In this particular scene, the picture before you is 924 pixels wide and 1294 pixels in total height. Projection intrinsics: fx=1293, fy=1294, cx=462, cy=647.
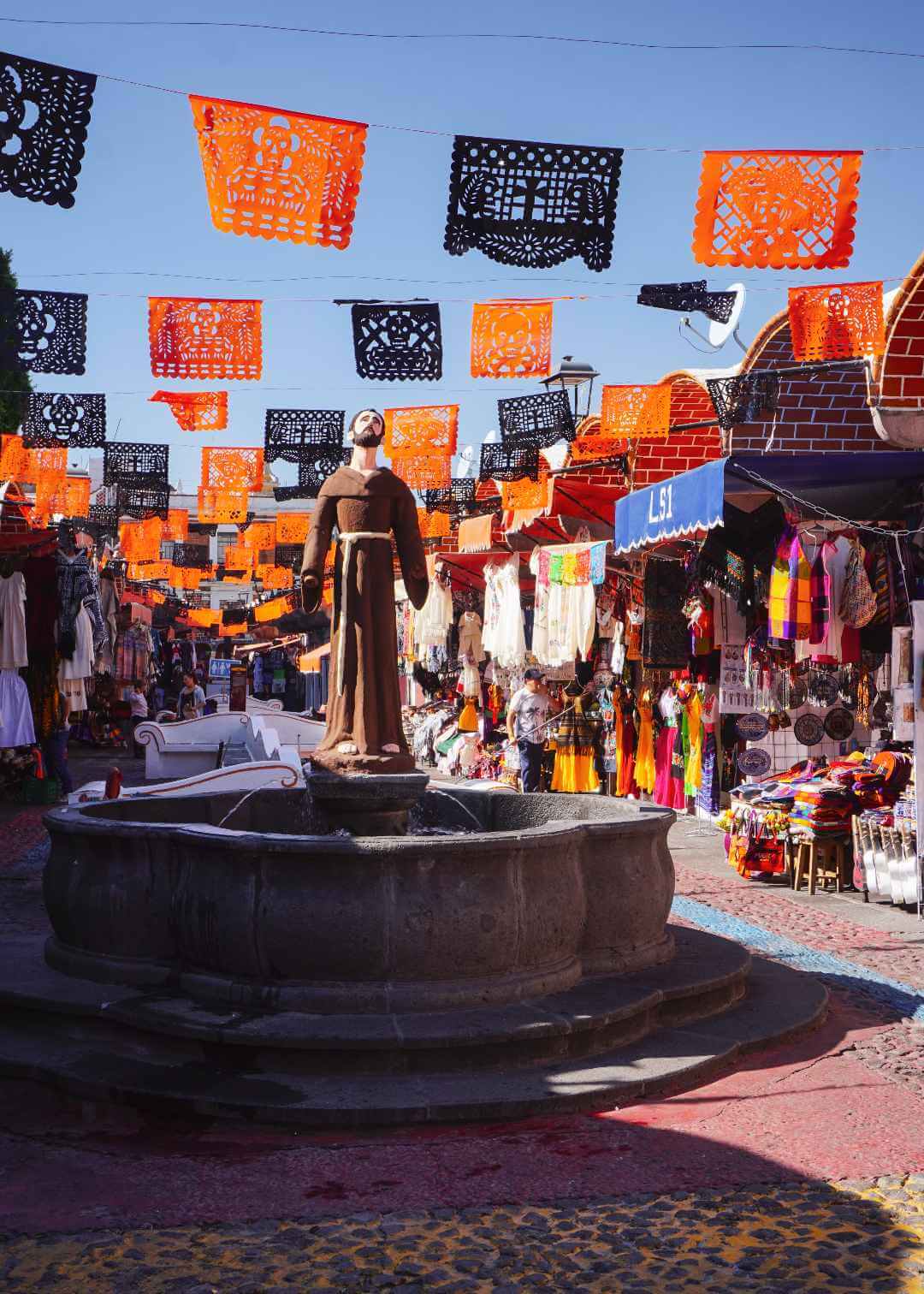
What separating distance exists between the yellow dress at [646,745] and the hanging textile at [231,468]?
21.3 ft

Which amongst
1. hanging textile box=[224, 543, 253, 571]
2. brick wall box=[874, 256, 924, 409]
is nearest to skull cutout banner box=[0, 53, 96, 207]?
brick wall box=[874, 256, 924, 409]

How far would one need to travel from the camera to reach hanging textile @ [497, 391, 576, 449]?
14.9 m

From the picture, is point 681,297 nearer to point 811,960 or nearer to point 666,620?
point 666,620

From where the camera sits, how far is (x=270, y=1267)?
385 centimetres

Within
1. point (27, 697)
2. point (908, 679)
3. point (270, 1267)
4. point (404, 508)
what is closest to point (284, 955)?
point (270, 1267)

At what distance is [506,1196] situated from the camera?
4.44m

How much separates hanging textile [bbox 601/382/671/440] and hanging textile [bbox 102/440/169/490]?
7.61 m

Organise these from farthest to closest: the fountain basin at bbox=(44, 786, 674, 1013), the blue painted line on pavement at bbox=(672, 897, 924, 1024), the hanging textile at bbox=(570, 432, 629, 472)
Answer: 1. the hanging textile at bbox=(570, 432, 629, 472)
2. the blue painted line on pavement at bbox=(672, 897, 924, 1024)
3. the fountain basin at bbox=(44, 786, 674, 1013)

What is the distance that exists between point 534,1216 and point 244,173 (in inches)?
242

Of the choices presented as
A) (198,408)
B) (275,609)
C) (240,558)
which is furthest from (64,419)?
(275,609)

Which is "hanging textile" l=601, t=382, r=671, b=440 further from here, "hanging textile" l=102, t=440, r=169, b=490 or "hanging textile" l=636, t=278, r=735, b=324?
"hanging textile" l=102, t=440, r=169, b=490

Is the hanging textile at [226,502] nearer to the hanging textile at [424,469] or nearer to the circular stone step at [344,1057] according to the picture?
the hanging textile at [424,469]

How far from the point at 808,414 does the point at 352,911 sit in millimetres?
9105

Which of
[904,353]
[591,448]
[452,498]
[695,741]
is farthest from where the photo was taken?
[452,498]
